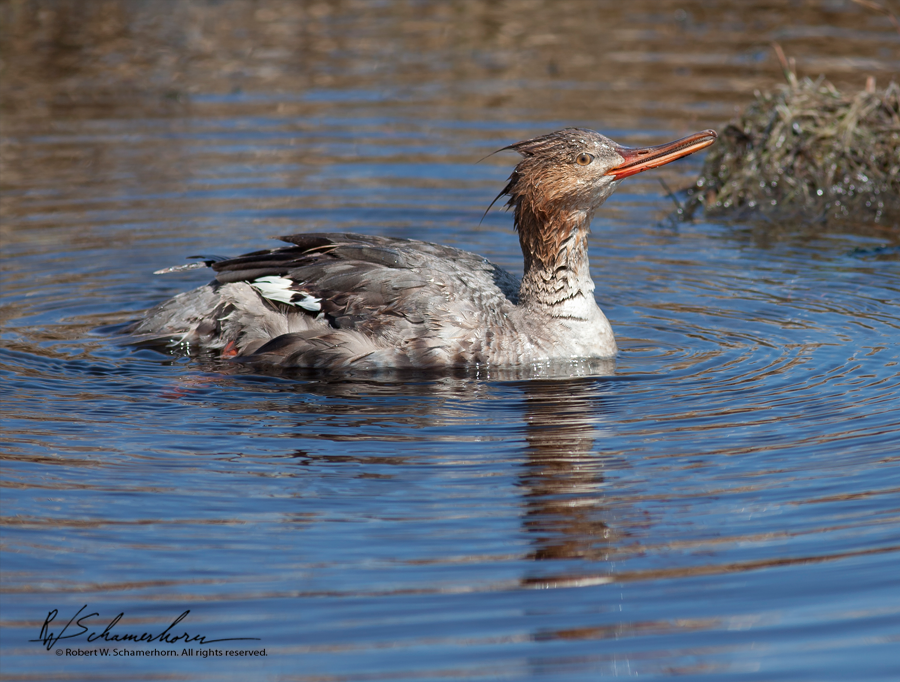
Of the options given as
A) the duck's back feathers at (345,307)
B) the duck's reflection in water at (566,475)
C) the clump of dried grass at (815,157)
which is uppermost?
the clump of dried grass at (815,157)

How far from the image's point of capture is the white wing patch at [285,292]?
7.21 meters

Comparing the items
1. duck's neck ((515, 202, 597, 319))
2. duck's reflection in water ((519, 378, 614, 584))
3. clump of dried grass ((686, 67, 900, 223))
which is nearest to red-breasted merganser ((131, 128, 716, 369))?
duck's neck ((515, 202, 597, 319))

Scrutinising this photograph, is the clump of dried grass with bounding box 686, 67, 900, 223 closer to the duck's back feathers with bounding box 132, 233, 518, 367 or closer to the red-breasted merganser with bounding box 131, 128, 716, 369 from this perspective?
the red-breasted merganser with bounding box 131, 128, 716, 369

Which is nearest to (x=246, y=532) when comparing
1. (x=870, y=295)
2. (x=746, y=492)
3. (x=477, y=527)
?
(x=477, y=527)

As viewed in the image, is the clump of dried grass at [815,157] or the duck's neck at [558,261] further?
the clump of dried grass at [815,157]

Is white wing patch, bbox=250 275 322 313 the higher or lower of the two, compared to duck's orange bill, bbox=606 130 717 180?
lower

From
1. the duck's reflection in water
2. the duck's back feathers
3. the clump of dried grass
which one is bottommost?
the duck's reflection in water

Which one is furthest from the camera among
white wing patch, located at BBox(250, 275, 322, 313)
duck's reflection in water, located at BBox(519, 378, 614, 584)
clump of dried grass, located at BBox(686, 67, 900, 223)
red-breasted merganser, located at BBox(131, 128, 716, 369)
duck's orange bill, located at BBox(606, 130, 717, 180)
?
clump of dried grass, located at BBox(686, 67, 900, 223)

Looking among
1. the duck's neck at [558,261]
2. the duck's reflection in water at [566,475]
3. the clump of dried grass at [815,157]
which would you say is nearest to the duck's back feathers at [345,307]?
the duck's neck at [558,261]

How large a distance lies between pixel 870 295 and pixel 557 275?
2.26 metres

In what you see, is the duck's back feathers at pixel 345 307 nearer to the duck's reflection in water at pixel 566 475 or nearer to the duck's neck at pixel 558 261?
the duck's neck at pixel 558 261

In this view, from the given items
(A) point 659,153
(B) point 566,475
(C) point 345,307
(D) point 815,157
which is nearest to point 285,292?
(C) point 345,307

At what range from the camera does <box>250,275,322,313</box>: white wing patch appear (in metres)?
7.21

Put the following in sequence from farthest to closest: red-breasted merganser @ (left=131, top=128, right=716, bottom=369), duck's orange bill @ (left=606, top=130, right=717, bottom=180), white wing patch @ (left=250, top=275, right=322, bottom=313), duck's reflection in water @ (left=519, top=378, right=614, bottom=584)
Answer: white wing patch @ (left=250, top=275, right=322, bottom=313) → red-breasted merganser @ (left=131, top=128, right=716, bottom=369) → duck's orange bill @ (left=606, top=130, right=717, bottom=180) → duck's reflection in water @ (left=519, top=378, right=614, bottom=584)
